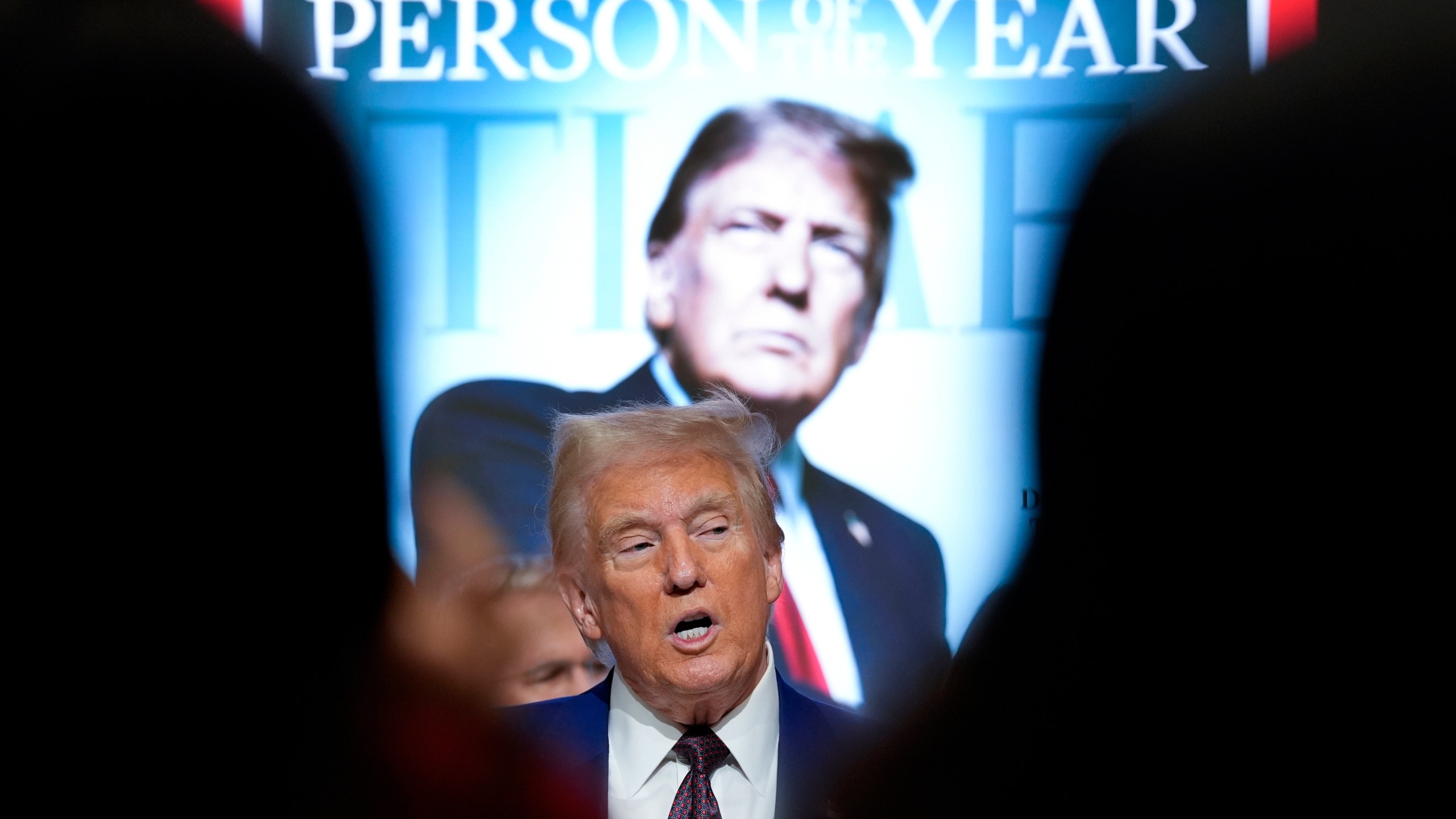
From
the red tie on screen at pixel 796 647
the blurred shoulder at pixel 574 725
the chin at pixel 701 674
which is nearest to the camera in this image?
the chin at pixel 701 674

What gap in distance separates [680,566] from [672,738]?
10.8 inches

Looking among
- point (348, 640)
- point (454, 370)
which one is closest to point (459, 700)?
point (348, 640)

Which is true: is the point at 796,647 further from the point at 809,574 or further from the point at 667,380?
the point at 667,380

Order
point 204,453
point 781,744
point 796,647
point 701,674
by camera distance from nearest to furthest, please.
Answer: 1. point 701,674
2. point 781,744
3. point 796,647
4. point 204,453

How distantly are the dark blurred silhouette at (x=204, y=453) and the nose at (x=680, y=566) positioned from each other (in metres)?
1.34

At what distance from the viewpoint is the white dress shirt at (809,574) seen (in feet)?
9.48

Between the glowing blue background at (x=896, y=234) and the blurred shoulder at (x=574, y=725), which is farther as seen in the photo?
the glowing blue background at (x=896, y=234)

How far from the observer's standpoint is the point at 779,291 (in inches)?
116

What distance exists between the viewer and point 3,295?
10.2 feet

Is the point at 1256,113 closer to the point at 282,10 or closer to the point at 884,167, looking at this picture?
the point at 884,167

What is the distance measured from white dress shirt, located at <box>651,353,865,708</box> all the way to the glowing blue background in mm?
66

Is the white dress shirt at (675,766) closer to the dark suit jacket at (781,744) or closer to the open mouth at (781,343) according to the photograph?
the dark suit jacket at (781,744)

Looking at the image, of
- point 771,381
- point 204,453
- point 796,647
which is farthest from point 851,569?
point 204,453

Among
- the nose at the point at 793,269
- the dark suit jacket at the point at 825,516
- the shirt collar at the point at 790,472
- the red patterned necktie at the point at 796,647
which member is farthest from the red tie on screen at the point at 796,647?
the nose at the point at 793,269
